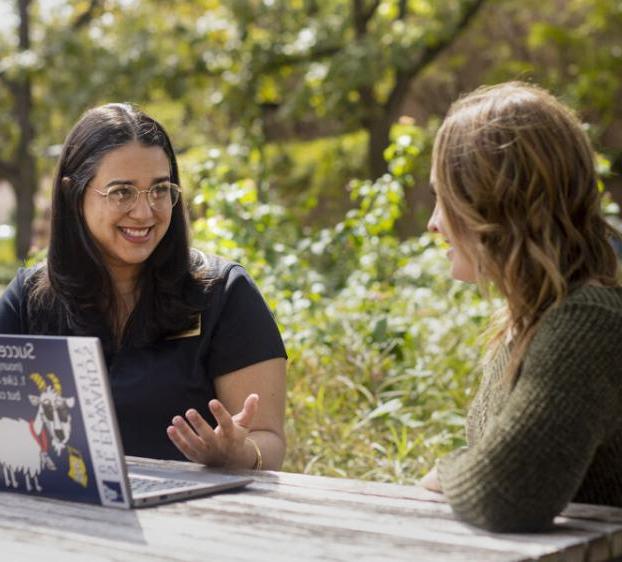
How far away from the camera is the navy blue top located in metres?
2.84

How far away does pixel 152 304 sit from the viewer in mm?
2910

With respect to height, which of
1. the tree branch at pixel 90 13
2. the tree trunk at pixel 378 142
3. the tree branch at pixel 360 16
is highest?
the tree branch at pixel 90 13

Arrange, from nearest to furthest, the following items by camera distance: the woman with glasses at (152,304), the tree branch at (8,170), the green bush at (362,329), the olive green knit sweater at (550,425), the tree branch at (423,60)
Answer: the olive green knit sweater at (550,425), the woman with glasses at (152,304), the green bush at (362,329), the tree branch at (423,60), the tree branch at (8,170)

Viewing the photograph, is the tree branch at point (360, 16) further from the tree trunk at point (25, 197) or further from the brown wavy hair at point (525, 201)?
the brown wavy hair at point (525, 201)

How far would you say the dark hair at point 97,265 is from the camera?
289 cm

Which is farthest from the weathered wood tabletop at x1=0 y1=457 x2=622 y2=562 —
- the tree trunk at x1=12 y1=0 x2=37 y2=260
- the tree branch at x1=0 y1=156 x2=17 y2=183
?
the tree branch at x1=0 y1=156 x2=17 y2=183

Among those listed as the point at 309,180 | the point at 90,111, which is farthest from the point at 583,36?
the point at 90,111

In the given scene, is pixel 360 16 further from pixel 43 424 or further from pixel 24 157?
pixel 43 424

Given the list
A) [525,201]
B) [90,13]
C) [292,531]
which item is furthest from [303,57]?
[292,531]

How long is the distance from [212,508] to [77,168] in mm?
1240

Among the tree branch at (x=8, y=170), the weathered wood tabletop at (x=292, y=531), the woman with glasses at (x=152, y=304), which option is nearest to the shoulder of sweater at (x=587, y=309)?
the weathered wood tabletop at (x=292, y=531)

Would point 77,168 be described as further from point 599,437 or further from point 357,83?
point 357,83

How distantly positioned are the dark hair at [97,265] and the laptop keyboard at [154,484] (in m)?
0.69

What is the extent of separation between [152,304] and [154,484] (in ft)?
2.71
